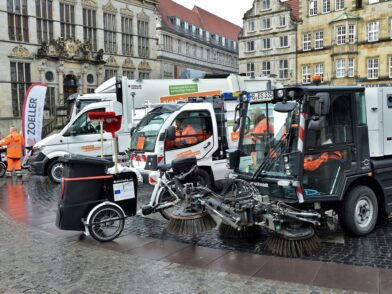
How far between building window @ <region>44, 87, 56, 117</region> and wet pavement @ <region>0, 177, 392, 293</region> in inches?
1091

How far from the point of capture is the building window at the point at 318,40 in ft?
161

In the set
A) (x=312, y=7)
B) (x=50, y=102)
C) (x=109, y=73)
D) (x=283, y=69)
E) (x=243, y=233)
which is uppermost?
(x=312, y=7)

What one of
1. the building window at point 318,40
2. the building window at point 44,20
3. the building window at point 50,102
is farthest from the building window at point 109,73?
the building window at point 318,40

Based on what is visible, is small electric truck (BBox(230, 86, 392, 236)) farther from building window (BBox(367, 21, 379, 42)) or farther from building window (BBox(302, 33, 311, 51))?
building window (BBox(302, 33, 311, 51))

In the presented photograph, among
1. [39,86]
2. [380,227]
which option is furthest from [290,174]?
[39,86]

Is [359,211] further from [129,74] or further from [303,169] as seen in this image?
[129,74]

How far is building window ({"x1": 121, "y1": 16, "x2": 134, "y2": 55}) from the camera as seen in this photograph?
134 feet

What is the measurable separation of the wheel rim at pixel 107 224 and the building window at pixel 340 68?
4462 centimetres

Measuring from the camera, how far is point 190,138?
11.0 metres

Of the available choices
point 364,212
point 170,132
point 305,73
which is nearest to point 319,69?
point 305,73

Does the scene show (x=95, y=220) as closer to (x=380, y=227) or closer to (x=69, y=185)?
(x=69, y=185)

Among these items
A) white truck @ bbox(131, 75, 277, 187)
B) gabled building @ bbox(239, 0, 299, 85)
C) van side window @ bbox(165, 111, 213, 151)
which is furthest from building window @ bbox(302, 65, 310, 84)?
van side window @ bbox(165, 111, 213, 151)

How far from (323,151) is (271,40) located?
1915 inches

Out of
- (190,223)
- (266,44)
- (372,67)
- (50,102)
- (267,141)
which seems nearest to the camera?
(190,223)
